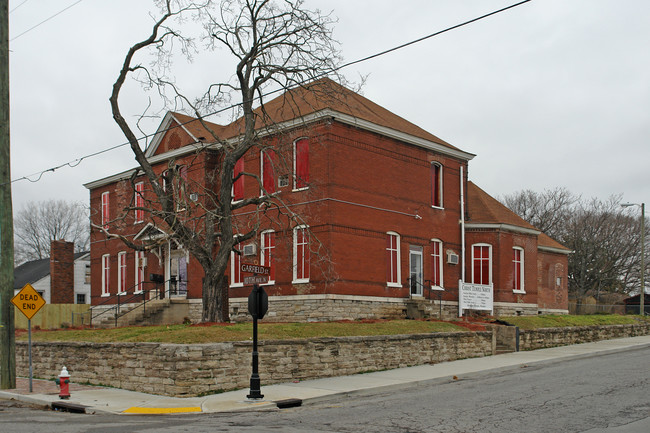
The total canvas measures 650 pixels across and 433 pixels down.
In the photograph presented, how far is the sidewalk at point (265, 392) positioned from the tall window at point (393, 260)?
724 cm

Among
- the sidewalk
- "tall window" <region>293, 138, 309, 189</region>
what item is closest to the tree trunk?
the sidewalk

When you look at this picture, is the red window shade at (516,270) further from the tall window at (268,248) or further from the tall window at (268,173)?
the tall window at (268,173)

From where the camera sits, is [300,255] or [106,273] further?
[106,273]

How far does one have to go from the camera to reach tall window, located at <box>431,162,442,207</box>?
31216mm

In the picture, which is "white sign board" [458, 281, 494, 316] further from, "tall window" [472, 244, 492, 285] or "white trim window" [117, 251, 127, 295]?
"white trim window" [117, 251, 127, 295]

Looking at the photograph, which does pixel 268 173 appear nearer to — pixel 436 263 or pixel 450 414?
pixel 436 263

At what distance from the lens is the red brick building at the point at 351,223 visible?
2628 cm

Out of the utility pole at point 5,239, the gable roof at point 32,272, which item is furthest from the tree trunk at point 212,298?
the gable roof at point 32,272

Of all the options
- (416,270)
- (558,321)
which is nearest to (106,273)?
(416,270)

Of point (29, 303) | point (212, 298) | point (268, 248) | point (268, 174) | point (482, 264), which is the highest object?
point (268, 174)

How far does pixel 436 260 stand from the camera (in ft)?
101

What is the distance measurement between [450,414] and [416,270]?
17.9 m

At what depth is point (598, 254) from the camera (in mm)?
59938

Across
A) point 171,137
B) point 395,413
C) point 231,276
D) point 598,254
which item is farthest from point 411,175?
point 598,254
